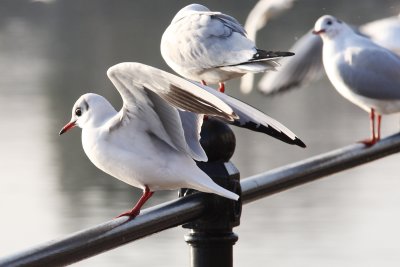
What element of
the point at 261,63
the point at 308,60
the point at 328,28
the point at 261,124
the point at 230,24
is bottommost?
the point at 261,124

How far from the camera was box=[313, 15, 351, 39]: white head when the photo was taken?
4758mm

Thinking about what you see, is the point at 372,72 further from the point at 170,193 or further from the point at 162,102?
the point at 170,193

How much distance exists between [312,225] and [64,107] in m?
5.81

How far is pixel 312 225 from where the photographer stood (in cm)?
1170

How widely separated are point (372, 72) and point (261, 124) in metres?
2.66

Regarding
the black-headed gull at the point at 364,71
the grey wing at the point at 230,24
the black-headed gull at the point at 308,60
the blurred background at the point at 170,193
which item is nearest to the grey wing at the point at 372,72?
the black-headed gull at the point at 364,71

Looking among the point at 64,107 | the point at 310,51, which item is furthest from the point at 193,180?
the point at 64,107

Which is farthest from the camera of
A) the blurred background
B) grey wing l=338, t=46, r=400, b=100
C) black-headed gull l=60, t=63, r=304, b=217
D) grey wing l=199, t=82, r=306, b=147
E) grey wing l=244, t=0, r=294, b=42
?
the blurred background

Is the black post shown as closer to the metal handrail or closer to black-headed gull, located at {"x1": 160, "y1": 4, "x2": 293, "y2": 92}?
the metal handrail

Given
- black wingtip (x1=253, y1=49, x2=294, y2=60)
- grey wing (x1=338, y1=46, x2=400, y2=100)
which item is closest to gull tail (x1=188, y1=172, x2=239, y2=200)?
black wingtip (x1=253, y1=49, x2=294, y2=60)

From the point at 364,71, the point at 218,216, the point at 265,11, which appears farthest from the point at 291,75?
the point at 218,216

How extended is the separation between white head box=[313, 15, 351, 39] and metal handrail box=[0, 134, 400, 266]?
2.43 meters

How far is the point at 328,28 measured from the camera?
15.9 feet

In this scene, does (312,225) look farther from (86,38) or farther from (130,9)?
(130,9)
